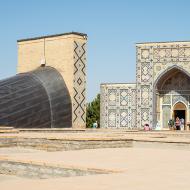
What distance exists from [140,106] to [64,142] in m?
15.0

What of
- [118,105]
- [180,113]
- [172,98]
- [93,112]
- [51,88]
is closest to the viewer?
[51,88]

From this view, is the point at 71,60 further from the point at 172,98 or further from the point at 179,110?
the point at 179,110

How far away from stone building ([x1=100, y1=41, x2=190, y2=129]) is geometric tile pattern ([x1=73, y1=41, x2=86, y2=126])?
11.9 ft

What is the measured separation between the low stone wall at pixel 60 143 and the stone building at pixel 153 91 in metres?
13.9

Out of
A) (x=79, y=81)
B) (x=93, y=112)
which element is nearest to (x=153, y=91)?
(x=79, y=81)

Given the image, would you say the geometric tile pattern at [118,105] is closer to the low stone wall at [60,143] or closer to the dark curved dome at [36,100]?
the dark curved dome at [36,100]

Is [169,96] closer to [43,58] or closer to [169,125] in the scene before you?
[169,125]

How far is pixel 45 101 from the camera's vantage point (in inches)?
838

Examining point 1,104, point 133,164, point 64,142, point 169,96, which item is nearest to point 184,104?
point 169,96

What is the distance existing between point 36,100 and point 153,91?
21.3ft

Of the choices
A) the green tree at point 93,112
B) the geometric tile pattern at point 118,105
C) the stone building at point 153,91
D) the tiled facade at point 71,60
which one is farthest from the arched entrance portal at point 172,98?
the green tree at point 93,112

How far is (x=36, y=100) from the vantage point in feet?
69.4

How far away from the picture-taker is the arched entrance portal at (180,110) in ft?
84.7

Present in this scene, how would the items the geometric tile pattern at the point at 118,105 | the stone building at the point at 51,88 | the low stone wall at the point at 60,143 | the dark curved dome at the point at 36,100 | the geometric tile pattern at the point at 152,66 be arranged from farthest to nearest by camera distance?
1. the geometric tile pattern at the point at 118,105
2. the geometric tile pattern at the point at 152,66
3. the stone building at the point at 51,88
4. the dark curved dome at the point at 36,100
5. the low stone wall at the point at 60,143
